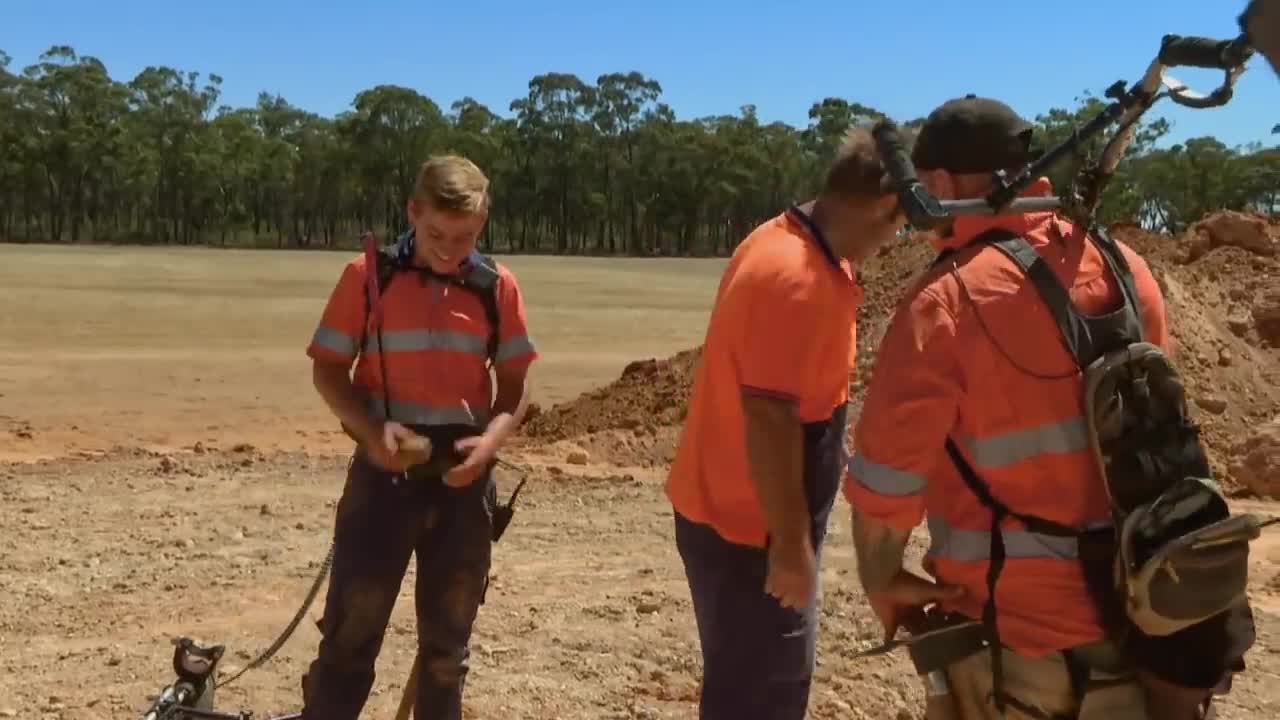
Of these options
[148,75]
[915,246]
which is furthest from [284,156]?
[915,246]

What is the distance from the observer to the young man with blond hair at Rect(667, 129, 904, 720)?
8.91 ft

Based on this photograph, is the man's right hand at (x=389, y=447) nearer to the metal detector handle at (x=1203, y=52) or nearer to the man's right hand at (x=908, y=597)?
the man's right hand at (x=908, y=597)

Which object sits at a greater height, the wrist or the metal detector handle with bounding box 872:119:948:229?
the metal detector handle with bounding box 872:119:948:229

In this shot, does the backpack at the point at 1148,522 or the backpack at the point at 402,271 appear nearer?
the backpack at the point at 1148,522

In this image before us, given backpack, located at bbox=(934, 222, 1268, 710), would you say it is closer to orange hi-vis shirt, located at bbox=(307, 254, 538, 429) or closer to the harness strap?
the harness strap

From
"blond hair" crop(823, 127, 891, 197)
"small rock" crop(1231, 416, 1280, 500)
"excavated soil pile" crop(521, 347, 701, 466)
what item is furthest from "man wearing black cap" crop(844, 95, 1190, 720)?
"excavated soil pile" crop(521, 347, 701, 466)

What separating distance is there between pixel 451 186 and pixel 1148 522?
6.67 ft

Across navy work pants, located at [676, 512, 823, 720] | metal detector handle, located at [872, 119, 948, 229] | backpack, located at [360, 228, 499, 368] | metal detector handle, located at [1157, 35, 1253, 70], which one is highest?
metal detector handle, located at [1157, 35, 1253, 70]

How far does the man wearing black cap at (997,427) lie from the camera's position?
7.39 ft

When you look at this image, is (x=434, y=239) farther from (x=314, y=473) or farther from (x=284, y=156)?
(x=284, y=156)

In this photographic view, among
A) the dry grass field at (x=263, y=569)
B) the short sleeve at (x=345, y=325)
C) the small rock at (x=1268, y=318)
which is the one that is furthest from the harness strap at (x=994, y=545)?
the small rock at (x=1268, y=318)

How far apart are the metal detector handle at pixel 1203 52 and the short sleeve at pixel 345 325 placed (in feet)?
7.38

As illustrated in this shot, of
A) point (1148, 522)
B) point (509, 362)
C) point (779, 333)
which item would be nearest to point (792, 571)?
point (779, 333)

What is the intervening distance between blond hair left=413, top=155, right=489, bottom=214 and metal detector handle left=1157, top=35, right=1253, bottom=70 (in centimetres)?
193
